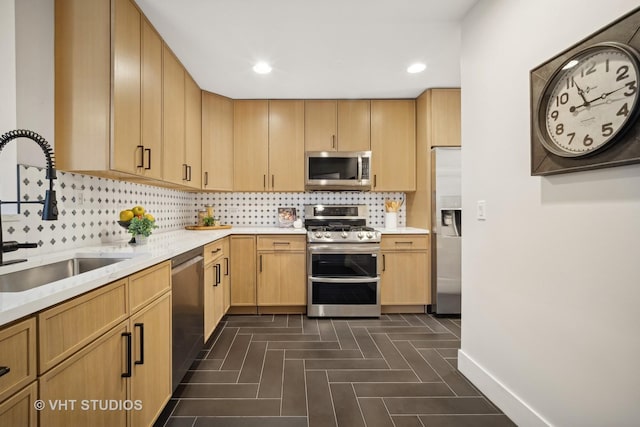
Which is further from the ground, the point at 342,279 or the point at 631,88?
the point at 631,88

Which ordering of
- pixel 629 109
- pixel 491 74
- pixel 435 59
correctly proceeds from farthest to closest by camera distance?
1. pixel 435 59
2. pixel 491 74
3. pixel 629 109

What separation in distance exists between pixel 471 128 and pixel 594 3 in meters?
0.87

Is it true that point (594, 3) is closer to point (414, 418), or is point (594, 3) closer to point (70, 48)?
point (414, 418)

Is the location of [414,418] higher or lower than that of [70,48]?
lower

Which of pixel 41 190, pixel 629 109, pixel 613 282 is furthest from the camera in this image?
pixel 41 190

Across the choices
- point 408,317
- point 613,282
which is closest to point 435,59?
point 613,282

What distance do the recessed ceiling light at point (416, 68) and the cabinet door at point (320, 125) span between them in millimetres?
986

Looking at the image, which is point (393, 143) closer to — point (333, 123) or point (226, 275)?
point (333, 123)

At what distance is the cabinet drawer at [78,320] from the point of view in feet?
2.87

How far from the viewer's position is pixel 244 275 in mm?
3248

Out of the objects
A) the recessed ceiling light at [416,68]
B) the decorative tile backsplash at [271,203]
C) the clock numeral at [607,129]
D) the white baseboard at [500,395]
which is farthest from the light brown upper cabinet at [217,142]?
the clock numeral at [607,129]

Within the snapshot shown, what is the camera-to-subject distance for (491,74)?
181 cm

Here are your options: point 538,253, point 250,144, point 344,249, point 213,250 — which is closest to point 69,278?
point 213,250

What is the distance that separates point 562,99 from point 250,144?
2.96m
